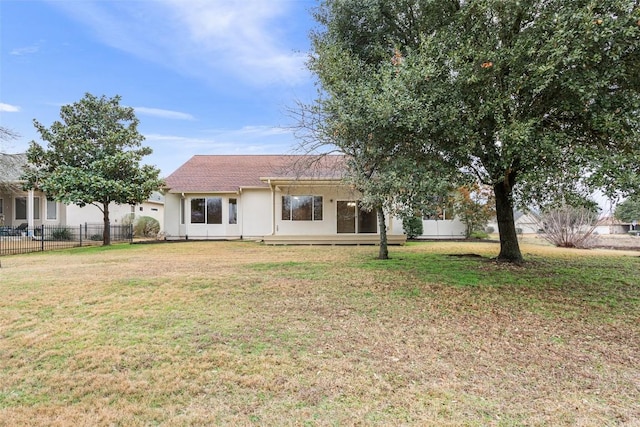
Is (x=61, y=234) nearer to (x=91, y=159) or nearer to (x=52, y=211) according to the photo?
(x=52, y=211)

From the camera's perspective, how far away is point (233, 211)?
2014 cm

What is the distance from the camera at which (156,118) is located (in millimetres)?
21516

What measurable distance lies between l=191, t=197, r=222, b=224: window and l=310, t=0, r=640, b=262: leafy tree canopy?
13848 mm

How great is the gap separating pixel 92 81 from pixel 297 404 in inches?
809

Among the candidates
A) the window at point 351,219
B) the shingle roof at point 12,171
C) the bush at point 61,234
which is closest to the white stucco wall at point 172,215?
the bush at point 61,234

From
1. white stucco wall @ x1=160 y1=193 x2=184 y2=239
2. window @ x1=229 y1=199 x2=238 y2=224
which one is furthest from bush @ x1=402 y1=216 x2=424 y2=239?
white stucco wall @ x1=160 y1=193 x2=184 y2=239

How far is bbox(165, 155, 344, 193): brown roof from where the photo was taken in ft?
64.8

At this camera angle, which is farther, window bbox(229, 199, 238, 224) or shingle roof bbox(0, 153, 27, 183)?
window bbox(229, 199, 238, 224)

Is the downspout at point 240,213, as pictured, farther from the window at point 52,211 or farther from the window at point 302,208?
the window at point 52,211

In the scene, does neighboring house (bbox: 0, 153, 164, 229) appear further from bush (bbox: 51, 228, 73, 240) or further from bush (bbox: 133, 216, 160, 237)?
bush (bbox: 133, 216, 160, 237)

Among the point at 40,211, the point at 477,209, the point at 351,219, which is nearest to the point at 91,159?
the point at 40,211

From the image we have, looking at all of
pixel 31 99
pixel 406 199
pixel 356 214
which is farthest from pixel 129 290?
pixel 31 99

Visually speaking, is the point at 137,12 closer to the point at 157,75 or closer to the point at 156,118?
the point at 157,75

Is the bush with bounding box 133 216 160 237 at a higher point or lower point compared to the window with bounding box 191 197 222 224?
lower
